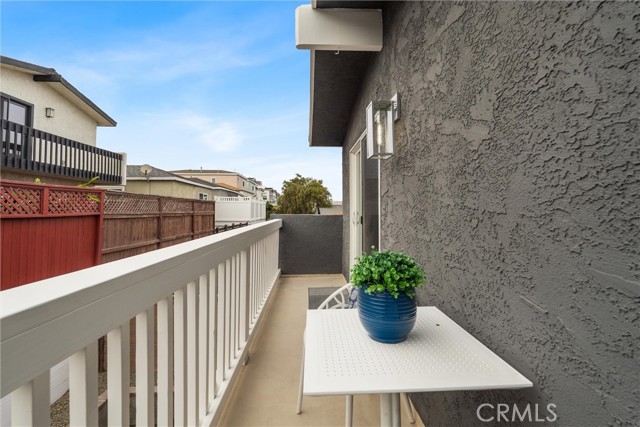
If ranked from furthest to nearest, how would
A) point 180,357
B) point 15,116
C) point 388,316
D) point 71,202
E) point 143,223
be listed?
point 15,116 → point 143,223 → point 71,202 → point 180,357 → point 388,316

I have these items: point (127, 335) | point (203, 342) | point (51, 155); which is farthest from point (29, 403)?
point (51, 155)

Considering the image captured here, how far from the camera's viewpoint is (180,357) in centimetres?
116

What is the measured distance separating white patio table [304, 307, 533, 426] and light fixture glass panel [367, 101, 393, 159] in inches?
53.8

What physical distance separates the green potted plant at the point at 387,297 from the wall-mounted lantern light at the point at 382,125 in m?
1.23

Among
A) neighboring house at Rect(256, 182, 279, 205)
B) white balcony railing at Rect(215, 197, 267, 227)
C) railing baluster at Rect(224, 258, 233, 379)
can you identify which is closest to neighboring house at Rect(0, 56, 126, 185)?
white balcony railing at Rect(215, 197, 267, 227)

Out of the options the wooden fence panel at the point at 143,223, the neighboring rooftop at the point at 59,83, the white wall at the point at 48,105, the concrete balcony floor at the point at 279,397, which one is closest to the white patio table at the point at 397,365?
the concrete balcony floor at the point at 279,397

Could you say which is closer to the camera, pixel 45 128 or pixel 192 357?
pixel 192 357

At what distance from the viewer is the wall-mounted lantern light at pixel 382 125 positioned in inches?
84.0

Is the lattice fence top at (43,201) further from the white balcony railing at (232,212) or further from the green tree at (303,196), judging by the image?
the white balcony railing at (232,212)

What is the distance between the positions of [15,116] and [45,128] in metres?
1.03

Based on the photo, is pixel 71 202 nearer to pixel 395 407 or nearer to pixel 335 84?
pixel 335 84

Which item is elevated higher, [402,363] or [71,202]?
[71,202]

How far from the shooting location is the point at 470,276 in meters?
1.23

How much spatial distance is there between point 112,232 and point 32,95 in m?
6.46
